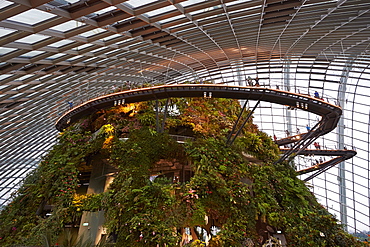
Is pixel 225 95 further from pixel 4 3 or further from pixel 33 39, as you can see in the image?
pixel 4 3

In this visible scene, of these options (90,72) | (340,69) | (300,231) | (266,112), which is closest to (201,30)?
(90,72)

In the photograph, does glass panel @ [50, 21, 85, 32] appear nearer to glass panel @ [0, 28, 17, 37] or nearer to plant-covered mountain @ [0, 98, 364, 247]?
glass panel @ [0, 28, 17, 37]

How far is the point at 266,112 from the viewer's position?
4338 cm

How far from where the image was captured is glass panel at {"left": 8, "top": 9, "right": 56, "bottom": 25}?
10.9m

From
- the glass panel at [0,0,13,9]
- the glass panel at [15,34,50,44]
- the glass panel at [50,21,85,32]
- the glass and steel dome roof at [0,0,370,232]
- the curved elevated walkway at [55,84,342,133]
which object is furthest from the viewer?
the curved elevated walkway at [55,84,342,133]

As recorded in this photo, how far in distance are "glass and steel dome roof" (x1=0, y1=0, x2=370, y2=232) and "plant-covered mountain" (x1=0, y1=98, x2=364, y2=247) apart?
17.3 feet

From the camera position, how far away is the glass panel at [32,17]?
430 inches

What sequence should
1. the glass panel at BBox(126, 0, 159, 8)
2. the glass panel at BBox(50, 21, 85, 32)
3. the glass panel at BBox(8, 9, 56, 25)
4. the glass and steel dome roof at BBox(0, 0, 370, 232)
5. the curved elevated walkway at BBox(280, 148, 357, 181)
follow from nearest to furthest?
the glass panel at BBox(8, 9, 56, 25), the glass panel at BBox(126, 0, 159, 8), the glass and steel dome roof at BBox(0, 0, 370, 232), the glass panel at BBox(50, 21, 85, 32), the curved elevated walkway at BBox(280, 148, 357, 181)

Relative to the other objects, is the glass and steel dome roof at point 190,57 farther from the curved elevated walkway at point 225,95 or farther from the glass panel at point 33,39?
the curved elevated walkway at point 225,95

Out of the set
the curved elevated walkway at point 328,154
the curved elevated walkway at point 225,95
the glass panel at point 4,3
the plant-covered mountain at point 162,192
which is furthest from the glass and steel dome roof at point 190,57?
the plant-covered mountain at point 162,192

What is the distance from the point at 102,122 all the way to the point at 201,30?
10.5m

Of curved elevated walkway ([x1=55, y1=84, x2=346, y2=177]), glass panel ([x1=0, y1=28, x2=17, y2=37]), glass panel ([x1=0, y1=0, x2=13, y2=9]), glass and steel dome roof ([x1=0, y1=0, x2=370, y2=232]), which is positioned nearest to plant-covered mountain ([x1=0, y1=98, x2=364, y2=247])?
curved elevated walkway ([x1=55, y1=84, x2=346, y2=177])

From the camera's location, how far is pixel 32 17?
1124 cm

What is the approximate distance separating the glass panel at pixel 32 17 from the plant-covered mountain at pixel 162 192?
8267mm
